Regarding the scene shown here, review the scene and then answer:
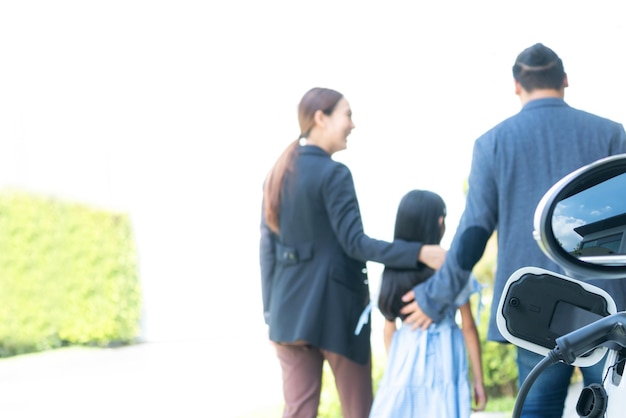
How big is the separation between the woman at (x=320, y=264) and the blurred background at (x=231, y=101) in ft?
12.9

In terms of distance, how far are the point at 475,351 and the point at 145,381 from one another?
5.87 meters

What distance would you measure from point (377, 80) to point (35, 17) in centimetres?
424

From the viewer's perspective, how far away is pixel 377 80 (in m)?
9.02

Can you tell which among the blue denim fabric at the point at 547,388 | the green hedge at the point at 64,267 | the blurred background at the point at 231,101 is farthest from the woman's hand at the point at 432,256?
the green hedge at the point at 64,267

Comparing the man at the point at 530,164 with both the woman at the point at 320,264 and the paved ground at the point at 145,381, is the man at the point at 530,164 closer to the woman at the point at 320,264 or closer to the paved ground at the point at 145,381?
the woman at the point at 320,264

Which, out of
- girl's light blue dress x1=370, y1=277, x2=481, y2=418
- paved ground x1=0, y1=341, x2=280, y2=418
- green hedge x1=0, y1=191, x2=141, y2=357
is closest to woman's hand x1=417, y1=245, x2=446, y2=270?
girl's light blue dress x1=370, y1=277, x2=481, y2=418

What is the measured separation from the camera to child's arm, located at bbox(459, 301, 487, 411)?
12.8ft

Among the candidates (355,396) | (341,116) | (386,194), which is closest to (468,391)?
(355,396)

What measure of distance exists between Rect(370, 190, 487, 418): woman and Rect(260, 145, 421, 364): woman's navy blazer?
0.12m

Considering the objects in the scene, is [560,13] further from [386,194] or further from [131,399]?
[131,399]

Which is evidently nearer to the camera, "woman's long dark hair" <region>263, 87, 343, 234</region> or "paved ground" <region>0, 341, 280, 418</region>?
"woman's long dark hair" <region>263, 87, 343, 234</region>

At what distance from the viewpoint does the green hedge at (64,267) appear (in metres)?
11.1

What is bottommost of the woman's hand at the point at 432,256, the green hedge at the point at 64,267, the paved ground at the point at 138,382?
the paved ground at the point at 138,382

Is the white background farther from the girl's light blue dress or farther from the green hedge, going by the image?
the girl's light blue dress
